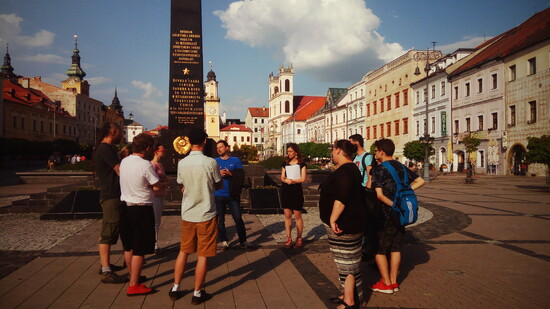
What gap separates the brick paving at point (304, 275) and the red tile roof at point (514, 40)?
86.4 ft

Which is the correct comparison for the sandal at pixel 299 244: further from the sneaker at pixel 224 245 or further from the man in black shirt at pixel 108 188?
the man in black shirt at pixel 108 188

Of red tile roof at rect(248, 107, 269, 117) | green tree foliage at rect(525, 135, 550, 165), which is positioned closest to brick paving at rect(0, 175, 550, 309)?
green tree foliage at rect(525, 135, 550, 165)

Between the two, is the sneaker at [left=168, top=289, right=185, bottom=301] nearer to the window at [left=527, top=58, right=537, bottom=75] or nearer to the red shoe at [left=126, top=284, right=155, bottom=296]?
the red shoe at [left=126, top=284, right=155, bottom=296]

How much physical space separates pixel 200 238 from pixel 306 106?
343 ft

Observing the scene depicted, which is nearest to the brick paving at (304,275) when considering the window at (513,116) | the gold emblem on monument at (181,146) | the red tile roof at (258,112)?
the gold emblem on monument at (181,146)

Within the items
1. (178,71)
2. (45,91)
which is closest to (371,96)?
(178,71)

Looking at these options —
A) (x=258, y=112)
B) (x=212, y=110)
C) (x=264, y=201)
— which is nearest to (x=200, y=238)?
(x=264, y=201)

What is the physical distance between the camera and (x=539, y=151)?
60.3ft

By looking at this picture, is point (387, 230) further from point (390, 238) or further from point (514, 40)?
point (514, 40)

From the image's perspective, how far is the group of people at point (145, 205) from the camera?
15.0 feet

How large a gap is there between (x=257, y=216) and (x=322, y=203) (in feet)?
23.2

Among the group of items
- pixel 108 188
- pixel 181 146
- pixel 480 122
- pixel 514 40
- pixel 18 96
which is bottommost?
pixel 108 188

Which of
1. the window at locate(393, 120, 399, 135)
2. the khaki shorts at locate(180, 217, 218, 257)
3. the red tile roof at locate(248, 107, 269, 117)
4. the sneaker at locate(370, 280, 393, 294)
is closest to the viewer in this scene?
the khaki shorts at locate(180, 217, 218, 257)

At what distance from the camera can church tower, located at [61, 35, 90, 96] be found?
9694 cm
